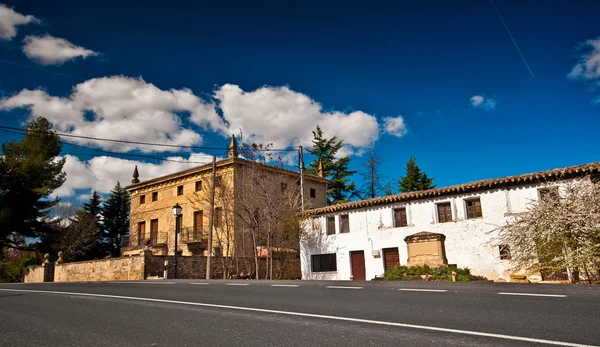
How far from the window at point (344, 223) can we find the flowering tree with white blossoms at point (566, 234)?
43.8ft

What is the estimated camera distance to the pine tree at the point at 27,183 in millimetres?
36125

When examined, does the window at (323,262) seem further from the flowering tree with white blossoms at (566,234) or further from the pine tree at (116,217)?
the pine tree at (116,217)

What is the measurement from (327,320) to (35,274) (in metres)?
33.8

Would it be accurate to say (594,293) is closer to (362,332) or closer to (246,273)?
(362,332)

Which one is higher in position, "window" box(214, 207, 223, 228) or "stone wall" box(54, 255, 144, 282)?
"window" box(214, 207, 223, 228)

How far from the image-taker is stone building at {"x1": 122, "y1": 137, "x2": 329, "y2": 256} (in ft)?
Result: 98.8

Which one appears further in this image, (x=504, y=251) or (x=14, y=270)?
(x=14, y=270)

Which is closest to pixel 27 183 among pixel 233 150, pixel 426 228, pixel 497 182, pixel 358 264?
pixel 233 150

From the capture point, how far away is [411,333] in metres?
5.01

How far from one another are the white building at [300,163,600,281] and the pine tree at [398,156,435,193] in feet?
73.8

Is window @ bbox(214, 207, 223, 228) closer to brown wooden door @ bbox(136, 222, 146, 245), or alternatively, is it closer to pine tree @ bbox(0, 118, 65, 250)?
brown wooden door @ bbox(136, 222, 146, 245)

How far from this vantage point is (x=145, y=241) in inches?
1560

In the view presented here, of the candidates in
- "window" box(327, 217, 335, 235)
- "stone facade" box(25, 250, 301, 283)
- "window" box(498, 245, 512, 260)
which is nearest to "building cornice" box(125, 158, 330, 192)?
"window" box(327, 217, 335, 235)

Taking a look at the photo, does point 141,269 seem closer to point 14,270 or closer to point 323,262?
point 323,262
